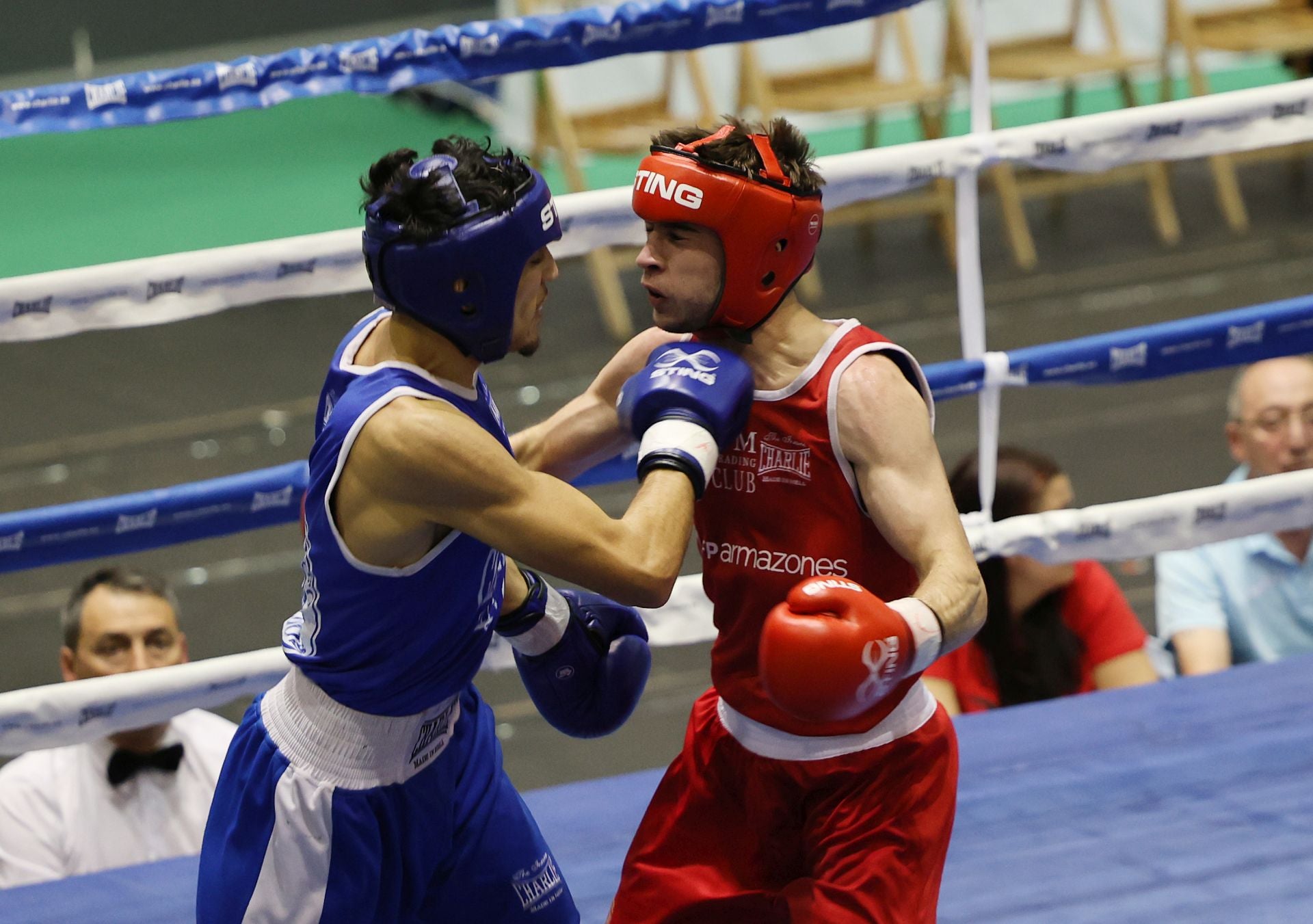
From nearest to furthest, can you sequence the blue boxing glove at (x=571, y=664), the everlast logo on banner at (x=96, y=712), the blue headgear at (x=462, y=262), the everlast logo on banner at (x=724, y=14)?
the blue headgear at (x=462, y=262)
the blue boxing glove at (x=571, y=664)
the everlast logo on banner at (x=96, y=712)
the everlast logo on banner at (x=724, y=14)

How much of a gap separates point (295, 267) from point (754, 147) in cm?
112

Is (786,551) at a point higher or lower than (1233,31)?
lower

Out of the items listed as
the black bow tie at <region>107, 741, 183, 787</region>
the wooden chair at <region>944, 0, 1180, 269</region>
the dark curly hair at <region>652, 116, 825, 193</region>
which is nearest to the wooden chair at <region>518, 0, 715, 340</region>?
the wooden chair at <region>944, 0, 1180, 269</region>

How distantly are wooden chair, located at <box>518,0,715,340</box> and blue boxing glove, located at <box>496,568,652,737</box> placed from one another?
4.41m

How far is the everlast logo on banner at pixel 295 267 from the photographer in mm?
2932

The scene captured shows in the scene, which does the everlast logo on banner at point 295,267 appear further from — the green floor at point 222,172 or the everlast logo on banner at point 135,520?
the green floor at point 222,172

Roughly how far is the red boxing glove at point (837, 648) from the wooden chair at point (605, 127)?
15.8ft

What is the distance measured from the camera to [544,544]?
198 centimetres

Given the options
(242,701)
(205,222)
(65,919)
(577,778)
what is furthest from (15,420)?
(65,919)

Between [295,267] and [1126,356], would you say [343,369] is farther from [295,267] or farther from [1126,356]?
[1126,356]

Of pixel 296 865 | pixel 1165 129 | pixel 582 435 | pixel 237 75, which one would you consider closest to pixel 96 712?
pixel 296 865

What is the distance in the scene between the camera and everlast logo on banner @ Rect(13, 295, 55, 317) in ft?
9.39

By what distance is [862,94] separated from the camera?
6.92 metres

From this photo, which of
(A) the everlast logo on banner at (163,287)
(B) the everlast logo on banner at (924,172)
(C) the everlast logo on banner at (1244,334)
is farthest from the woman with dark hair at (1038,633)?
(A) the everlast logo on banner at (163,287)
